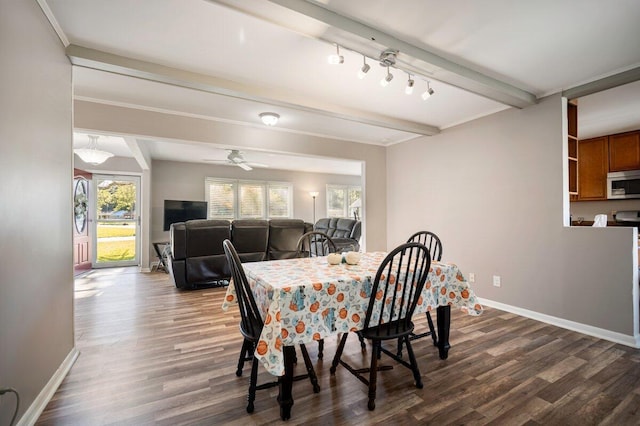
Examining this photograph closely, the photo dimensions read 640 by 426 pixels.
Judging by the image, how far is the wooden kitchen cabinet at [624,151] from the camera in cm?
405

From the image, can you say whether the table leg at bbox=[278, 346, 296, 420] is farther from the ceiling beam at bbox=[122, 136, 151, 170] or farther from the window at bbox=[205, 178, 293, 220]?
the window at bbox=[205, 178, 293, 220]

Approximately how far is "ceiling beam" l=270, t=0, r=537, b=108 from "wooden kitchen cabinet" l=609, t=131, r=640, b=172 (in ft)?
7.38

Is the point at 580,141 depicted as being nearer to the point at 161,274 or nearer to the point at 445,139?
the point at 445,139

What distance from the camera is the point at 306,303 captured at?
1.64 meters

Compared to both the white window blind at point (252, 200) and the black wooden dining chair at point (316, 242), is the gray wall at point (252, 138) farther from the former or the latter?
the white window blind at point (252, 200)

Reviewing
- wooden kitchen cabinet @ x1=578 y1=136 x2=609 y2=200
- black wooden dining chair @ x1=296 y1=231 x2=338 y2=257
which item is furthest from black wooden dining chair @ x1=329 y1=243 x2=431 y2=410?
wooden kitchen cabinet @ x1=578 y1=136 x2=609 y2=200

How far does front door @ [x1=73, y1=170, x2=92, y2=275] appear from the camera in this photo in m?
Result: 6.14

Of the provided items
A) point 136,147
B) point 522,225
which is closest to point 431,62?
point 522,225

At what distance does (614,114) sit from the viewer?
143 inches

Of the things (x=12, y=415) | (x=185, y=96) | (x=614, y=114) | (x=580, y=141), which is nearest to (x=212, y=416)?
(x=12, y=415)

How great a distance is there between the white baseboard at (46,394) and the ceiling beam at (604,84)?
15.8 feet

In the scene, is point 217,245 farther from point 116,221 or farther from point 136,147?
point 116,221

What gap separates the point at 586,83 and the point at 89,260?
28.6 feet

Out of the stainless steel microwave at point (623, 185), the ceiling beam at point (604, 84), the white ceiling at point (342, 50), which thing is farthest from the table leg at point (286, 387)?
the stainless steel microwave at point (623, 185)
